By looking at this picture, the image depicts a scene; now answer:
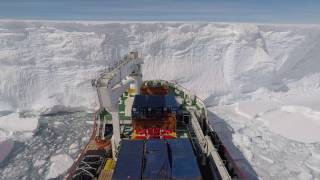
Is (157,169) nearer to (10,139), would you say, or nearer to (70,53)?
(10,139)

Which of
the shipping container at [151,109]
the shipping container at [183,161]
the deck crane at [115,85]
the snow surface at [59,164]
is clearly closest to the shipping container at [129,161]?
the shipping container at [183,161]

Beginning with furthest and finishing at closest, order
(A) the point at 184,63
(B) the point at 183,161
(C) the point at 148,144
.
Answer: (A) the point at 184,63, (C) the point at 148,144, (B) the point at 183,161

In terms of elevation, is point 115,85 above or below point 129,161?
above

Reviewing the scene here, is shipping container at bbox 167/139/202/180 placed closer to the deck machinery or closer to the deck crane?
the deck machinery

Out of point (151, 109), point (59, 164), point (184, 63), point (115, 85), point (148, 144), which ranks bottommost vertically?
point (59, 164)

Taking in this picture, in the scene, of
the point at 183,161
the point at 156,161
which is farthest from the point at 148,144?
the point at 183,161

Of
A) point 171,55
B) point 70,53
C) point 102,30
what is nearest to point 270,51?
point 171,55

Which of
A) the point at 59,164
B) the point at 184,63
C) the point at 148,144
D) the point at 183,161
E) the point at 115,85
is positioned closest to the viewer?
the point at 183,161

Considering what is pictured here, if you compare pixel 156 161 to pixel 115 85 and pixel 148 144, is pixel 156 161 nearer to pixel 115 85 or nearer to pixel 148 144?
pixel 148 144

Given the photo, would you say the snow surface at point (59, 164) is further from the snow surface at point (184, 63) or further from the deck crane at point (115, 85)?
the snow surface at point (184, 63)
